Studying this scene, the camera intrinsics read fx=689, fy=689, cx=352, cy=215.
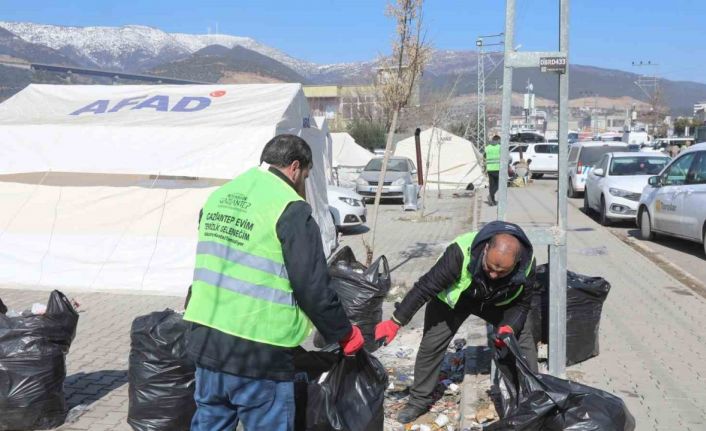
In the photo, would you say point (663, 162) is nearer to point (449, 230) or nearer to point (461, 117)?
point (449, 230)

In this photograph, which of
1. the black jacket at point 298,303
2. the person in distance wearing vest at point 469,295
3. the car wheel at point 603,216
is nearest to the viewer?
the black jacket at point 298,303

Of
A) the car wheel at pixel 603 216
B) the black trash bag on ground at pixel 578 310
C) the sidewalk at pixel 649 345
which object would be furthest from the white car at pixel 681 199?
the black trash bag on ground at pixel 578 310

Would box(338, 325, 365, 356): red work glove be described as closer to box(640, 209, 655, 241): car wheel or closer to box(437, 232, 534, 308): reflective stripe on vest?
box(437, 232, 534, 308): reflective stripe on vest

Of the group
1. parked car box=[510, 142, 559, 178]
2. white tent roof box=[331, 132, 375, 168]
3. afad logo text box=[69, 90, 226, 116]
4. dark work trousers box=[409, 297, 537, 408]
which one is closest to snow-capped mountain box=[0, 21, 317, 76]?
white tent roof box=[331, 132, 375, 168]

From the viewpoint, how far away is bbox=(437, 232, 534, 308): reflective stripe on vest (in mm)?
4164

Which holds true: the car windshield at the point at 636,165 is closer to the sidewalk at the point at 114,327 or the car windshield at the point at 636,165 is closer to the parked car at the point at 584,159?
the sidewalk at the point at 114,327

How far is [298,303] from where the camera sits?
9.36ft

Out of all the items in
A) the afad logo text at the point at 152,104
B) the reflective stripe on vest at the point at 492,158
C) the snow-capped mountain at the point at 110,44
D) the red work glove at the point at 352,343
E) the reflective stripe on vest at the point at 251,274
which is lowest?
the red work glove at the point at 352,343

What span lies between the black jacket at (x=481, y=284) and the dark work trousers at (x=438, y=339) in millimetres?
92

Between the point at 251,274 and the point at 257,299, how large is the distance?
0.10 meters

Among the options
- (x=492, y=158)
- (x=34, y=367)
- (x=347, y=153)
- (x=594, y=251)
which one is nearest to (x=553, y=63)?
(x=34, y=367)

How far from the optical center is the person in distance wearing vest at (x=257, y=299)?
9.12ft

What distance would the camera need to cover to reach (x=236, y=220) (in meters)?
2.84

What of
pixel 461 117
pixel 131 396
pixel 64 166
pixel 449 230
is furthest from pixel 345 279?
pixel 461 117
